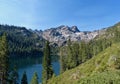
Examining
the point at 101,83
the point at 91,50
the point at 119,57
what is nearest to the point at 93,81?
the point at 101,83

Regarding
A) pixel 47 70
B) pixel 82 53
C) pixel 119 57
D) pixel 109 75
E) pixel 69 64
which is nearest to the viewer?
pixel 109 75

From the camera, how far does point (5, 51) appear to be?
56.5 meters

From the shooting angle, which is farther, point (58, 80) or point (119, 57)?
point (58, 80)

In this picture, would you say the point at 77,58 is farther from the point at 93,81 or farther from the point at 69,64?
the point at 93,81

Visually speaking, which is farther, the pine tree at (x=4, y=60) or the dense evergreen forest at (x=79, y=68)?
the pine tree at (x=4, y=60)

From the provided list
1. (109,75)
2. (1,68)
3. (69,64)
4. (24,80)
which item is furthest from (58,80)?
(109,75)

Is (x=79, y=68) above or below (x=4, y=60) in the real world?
below

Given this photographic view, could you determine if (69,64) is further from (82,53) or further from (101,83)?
(101,83)

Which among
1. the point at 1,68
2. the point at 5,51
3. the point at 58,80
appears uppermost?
the point at 5,51

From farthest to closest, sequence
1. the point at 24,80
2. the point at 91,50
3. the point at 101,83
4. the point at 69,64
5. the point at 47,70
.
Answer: the point at 91,50 < the point at 69,64 < the point at 47,70 < the point at 24,80 < the point at 101,83

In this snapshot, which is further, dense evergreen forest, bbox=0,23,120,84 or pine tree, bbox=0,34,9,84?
pine tree, bbox=0,34,9,84

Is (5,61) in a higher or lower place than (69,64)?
higher

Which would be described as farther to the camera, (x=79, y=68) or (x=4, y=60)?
(x=79, y=68)

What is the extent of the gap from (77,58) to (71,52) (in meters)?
8.71
